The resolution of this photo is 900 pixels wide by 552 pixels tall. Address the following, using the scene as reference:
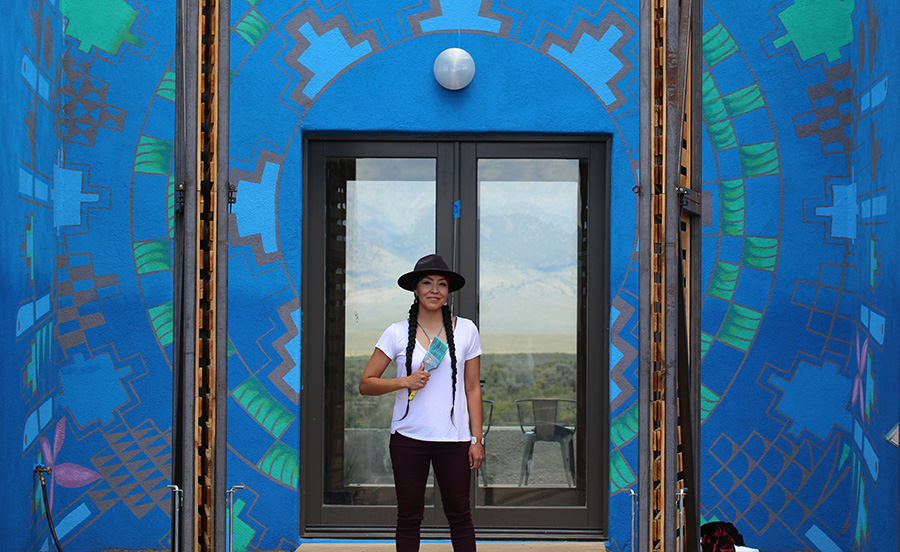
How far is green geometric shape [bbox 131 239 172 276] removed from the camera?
5.10m

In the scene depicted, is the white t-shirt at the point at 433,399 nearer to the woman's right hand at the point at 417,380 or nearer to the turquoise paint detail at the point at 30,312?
the woman's right hand at the point at 417,380

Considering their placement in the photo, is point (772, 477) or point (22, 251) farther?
point (772, 477)

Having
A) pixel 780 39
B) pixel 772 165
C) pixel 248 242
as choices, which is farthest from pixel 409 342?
pixel 780 39

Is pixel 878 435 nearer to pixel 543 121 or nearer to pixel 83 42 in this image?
pixel 543 121

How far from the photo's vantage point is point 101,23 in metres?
5.08

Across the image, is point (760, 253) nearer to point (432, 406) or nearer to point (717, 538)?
point (717, 538)

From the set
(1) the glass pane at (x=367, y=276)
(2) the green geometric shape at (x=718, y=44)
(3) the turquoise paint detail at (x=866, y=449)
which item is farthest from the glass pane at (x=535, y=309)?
(3) the turquoise paint detail at (x=866, y=449)

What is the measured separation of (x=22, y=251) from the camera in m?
4.58

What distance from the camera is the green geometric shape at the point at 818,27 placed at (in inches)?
199

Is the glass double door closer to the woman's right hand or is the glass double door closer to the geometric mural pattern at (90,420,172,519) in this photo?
the geometric mural pattern at (90,420,172,519)

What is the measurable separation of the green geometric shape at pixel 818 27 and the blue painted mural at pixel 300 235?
1 centimetres

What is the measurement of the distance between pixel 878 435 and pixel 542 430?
6.21 ft

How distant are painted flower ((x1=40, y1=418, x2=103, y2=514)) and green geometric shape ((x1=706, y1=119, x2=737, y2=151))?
415 cm

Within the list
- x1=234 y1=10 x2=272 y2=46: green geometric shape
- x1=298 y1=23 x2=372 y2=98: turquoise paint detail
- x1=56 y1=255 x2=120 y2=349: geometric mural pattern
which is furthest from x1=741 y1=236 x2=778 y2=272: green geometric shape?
x1=56 y1=255 x2=120 y2=349: geometric mural pattern
